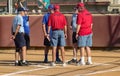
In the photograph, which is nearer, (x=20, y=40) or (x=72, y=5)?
(x=20, y=40)

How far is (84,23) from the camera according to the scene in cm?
1284

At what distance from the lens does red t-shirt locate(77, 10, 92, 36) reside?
1277cm

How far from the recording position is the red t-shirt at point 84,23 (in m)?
12.8

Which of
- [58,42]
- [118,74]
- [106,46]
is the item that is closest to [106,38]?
[106,46]

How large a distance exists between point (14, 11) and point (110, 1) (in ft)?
14.6

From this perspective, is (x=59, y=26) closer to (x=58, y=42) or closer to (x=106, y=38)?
(x=58, y=42)

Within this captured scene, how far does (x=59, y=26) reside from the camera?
41.8ft

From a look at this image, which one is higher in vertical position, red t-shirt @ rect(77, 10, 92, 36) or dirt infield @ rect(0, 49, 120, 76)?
red t-shirt @ rect(77, 10, 92, 36)

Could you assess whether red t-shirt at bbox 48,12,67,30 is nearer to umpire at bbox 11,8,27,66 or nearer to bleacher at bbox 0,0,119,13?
umpire at bbox 11,8,27,66

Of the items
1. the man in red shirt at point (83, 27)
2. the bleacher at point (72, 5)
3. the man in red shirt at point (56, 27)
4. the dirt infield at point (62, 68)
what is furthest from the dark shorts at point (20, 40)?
the bleacher at point (72, 5)

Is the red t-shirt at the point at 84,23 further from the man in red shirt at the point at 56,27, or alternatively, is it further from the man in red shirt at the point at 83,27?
the man in red shirt at the point at 56,27

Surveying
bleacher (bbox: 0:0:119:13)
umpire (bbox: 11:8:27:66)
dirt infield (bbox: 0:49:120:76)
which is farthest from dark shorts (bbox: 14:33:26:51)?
bleacher (bbox: 0:0:119:13)

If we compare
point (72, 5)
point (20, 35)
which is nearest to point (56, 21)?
point (20, 35)

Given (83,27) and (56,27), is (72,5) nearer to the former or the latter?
(83,27)
